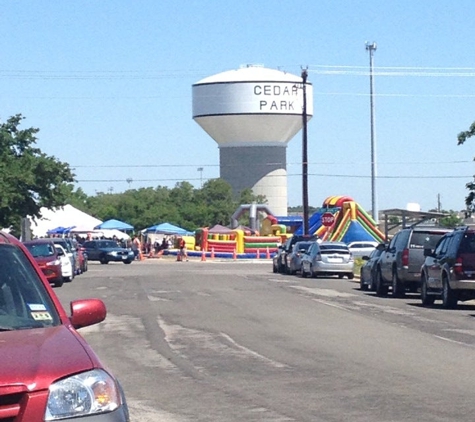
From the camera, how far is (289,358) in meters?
14.5

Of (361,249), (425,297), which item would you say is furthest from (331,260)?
(425,297)

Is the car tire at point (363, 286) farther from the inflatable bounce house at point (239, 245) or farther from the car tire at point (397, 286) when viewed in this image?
the inflatable bounce house at point (239, 245)

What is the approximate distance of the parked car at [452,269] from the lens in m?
23.6

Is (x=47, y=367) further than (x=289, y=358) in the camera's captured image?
No

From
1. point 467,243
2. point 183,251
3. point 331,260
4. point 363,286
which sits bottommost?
point 363,286

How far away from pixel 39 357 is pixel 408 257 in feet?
76.4

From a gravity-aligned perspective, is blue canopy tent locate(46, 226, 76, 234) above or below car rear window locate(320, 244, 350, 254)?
above

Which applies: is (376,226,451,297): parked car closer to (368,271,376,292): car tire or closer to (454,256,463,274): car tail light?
(368,271,376,292): car tire

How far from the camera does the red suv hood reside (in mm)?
5430

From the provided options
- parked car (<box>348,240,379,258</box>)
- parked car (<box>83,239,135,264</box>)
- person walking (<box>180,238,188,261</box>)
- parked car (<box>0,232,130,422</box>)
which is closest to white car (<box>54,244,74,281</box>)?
parked car (<box>348,240,379,258</box>)

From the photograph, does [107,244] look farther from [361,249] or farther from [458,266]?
[458,266]

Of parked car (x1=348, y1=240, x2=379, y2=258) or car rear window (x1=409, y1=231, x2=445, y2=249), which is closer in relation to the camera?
car rear window (x1=409, y1=231, x2=445, y2=249)

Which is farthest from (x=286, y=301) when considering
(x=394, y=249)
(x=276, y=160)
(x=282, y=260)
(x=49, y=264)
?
Answer: (x=276, y=160)

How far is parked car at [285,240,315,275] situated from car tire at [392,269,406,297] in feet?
47.8
